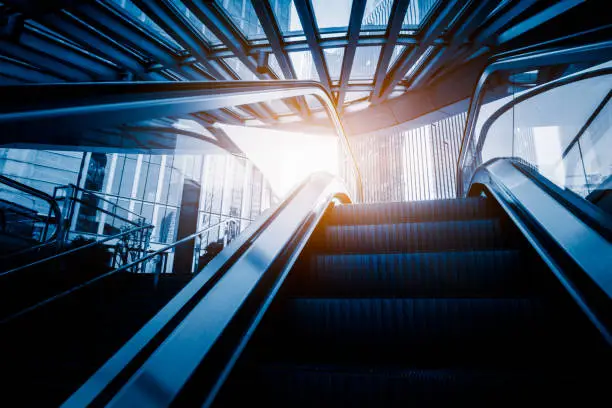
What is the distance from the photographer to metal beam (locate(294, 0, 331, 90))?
15.4 ft

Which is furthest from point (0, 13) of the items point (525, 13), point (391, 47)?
point (525, 13)

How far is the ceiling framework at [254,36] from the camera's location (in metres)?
4.75

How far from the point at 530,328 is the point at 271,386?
1.09 meters

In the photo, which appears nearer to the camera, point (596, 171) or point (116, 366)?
point (116, 366)

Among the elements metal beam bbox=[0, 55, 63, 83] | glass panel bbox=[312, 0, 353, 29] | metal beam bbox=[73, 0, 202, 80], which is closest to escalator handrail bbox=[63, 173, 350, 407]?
glass panel bbox=[312, 0, 353, 29]

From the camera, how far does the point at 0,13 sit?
4.69 meters

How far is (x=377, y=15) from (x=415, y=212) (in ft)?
14.4

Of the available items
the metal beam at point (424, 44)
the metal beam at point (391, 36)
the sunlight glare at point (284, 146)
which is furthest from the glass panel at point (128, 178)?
the metal beam at point (391, 36)

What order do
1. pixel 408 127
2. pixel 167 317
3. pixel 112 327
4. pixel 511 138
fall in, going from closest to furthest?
pixel 167 317
pixel 112 327
pixel 511 138
pixel 408 127

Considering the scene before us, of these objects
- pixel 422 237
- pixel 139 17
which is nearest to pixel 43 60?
pixel 139 17

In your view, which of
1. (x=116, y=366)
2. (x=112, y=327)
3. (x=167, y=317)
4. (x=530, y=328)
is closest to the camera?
(x=116, y=366)

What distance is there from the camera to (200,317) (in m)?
1.12

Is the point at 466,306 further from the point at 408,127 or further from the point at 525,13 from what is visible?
the point at 408,127

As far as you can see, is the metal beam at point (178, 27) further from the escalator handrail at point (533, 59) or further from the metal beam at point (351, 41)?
the escalator handrail at point (533, 59)
